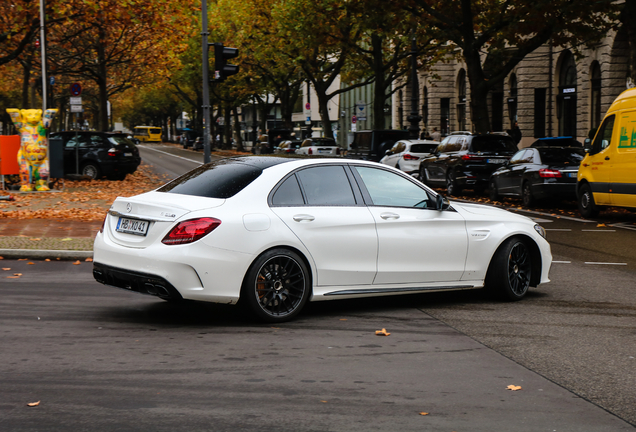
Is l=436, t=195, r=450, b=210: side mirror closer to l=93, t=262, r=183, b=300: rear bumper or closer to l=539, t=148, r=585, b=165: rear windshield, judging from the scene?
l=93, t=262, r=183, b=300: rear bumper

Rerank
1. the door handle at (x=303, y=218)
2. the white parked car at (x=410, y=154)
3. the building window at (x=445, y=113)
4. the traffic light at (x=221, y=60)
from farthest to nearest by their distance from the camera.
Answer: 1. the building window at (x=445, y=113)
2. the white parked car at (x=410, y=154)
3. the traffic light at (x=221, y=60)
4. the door handle at (x=303, y=218)

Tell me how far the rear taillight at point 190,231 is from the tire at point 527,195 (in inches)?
542

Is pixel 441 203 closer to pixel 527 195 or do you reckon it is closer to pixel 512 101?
pixel 527 195

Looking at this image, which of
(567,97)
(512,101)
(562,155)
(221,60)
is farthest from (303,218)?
(512,101)

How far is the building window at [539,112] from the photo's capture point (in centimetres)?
4022

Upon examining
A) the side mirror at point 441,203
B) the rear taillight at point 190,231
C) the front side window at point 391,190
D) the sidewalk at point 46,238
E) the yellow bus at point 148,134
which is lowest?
the sidewalk at point 46,238

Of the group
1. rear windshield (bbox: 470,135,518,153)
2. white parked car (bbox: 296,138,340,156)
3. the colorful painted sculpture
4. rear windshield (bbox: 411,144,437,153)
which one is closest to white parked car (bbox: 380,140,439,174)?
rear windshield (bbox: 411,144,437,153)

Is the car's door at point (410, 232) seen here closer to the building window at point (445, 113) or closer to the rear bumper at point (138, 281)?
the rear bumper at point (138, 281)

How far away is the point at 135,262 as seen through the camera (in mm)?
6707

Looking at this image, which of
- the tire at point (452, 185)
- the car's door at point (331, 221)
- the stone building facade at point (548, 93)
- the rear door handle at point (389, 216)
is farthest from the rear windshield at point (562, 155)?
the car's door at point (331, 221)

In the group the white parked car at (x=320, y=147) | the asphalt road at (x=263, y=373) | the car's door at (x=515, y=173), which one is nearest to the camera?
the asphalt road at (x=263, y=373)

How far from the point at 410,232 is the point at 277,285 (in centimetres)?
145

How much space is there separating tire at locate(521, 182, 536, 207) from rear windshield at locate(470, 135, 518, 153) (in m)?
3.66

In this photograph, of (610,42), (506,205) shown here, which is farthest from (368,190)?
(610,42)
